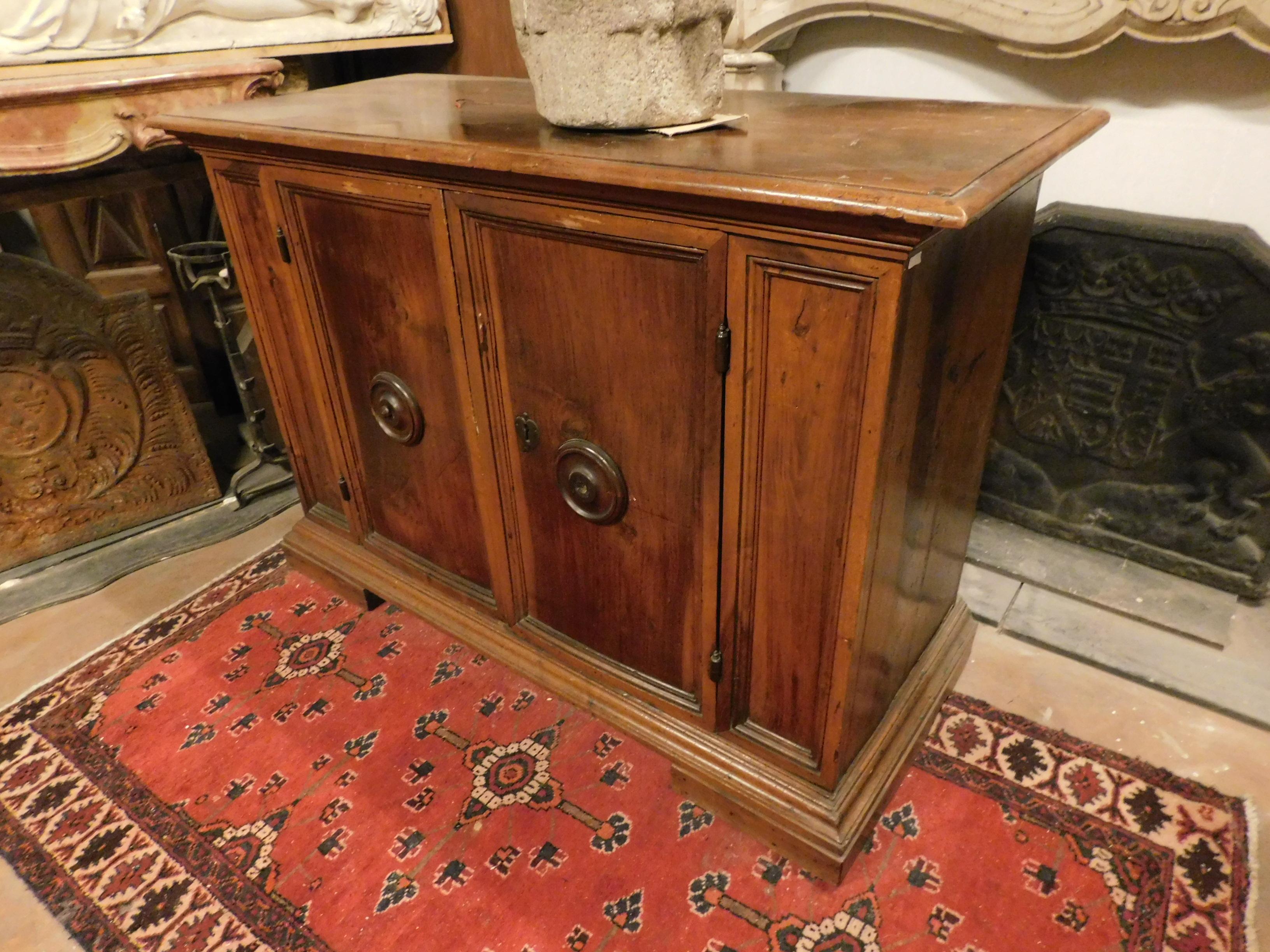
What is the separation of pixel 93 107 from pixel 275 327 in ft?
2.00

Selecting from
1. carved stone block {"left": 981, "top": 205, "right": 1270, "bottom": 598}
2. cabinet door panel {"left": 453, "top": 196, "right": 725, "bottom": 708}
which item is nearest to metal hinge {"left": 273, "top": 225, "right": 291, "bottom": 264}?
cabinet door panel {"left": 453, "top": 196, "right": 725, "bottom": 708}

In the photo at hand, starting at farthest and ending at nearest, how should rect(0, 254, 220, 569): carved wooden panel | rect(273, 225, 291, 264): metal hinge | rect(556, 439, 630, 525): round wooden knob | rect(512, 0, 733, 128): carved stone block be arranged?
rect(0, 254, 220, 569): carved wooden panel < rect(273, 225, 291, 264): metal hinge < rect(556, 439, 630, 525): round wooden knob < rect(512, 0, 733, 128): carved stone block

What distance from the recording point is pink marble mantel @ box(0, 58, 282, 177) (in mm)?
1674

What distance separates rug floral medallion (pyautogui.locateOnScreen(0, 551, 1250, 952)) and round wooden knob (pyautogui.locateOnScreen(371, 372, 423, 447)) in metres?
0.57

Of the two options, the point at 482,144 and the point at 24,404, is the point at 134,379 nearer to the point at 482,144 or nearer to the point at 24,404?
the point at 24,404

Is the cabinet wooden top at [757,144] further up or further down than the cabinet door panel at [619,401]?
further up

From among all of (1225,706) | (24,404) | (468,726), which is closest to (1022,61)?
(1225,706)

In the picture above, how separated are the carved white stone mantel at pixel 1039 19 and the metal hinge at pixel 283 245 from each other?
1.08 m

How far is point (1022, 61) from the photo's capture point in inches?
66.1

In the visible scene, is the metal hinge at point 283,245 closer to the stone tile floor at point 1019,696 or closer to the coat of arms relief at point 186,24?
the coat of arms relief at point 186,24

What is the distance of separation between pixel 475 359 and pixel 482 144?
0.37m

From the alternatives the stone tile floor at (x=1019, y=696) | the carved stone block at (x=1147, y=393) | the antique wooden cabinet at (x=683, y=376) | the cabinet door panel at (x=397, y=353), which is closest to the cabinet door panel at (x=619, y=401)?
the antique wooden cabinet at (x=683, y=376)

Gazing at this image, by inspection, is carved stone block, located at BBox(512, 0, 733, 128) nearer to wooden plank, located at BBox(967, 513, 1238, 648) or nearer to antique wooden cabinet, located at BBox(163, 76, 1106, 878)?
antique wooden cabinet, located at BBox(163, 76, 1106, 878)

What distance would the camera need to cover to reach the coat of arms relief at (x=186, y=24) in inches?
66.7
